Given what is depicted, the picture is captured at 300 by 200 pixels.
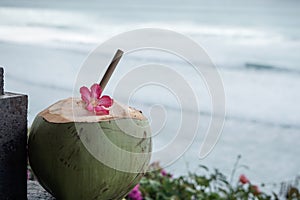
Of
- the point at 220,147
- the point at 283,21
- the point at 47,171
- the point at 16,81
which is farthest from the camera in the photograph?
the point at 283,21

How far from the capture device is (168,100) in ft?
8.63

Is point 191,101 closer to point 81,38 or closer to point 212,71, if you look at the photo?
point 212,71

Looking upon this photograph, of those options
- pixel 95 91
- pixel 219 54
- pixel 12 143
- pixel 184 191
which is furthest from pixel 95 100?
pixel 219 54

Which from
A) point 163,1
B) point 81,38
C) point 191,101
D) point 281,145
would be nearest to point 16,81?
point 81,38

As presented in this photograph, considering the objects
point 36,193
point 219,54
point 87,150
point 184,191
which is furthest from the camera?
point 219,54

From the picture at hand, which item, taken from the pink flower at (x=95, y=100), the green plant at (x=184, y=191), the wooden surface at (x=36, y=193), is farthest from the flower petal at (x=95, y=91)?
the green plant at (x=184, y=191)

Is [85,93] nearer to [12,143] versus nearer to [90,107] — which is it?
[90,107]

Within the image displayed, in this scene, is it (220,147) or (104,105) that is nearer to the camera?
(104,105)

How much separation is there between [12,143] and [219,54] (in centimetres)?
282

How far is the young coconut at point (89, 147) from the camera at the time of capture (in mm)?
666

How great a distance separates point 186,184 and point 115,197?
83 centimetres

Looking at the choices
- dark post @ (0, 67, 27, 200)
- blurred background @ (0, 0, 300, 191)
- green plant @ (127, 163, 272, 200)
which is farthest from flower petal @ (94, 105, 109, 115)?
blurred background @ (0, 0, 300, 191)

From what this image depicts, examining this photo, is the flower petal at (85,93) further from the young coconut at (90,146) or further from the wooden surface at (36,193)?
the wooden surface at (36,193)

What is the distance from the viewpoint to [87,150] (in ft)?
2.17
